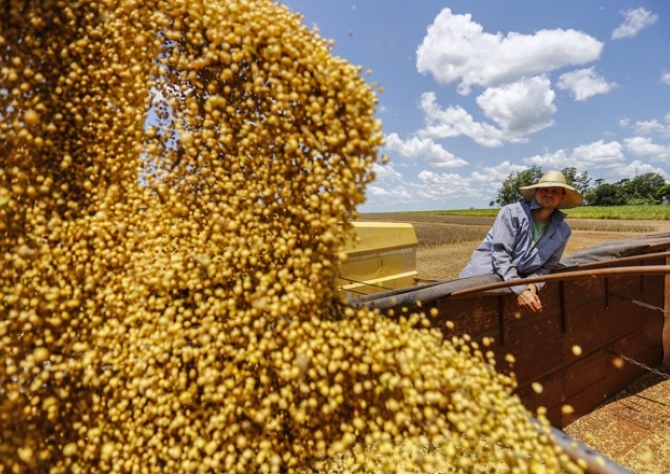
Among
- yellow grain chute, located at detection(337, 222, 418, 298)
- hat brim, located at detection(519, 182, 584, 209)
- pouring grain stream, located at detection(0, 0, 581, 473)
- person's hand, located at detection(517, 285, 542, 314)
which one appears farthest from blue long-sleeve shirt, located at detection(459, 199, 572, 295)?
pouring grain stream, located at detection(0, 0, 581, 473)

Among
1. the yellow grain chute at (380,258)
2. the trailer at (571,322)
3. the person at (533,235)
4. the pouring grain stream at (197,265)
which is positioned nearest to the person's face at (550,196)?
the person at (533,235)

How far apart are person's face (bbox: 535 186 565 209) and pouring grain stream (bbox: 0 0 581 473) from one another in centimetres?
212

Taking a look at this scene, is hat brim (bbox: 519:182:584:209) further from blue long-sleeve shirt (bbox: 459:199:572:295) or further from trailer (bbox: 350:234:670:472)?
trailer (bbox: 350:234:670:472)

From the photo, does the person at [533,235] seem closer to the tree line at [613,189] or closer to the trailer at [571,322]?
the trailer at [571,322]

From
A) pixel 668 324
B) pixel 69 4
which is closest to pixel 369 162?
pixel 69 4

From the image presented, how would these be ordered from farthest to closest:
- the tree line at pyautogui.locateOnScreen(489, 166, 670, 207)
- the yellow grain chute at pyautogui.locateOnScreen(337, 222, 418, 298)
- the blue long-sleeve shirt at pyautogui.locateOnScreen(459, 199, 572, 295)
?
the tree line at pyautogui.locateOnScreen(489, 166, 670, 207), the yellow grain chute at pyautogui.locateOnScreen(337, 222, 418, 298), the blue long-sleeve shirt at pyautogui.locateOnScreen(459, 199, 572, 295)

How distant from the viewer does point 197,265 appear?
5.52ft

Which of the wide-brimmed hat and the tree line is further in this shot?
the tree line

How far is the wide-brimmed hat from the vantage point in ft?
10.6

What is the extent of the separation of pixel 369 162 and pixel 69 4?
4.85 ft

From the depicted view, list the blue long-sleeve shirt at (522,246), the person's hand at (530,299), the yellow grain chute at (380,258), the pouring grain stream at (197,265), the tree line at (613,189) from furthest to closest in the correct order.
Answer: the tree line at (613,189) → the yellow grain chute at (380,258) → the blue long-sleeve shirt at (522,246) → the person's hand at (530,299) → the pouring grain stream at (197,265)

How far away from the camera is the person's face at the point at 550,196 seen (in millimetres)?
3293

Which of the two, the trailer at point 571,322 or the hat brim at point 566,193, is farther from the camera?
the hat brim at point 566,193

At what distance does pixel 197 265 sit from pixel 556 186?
293 cm
